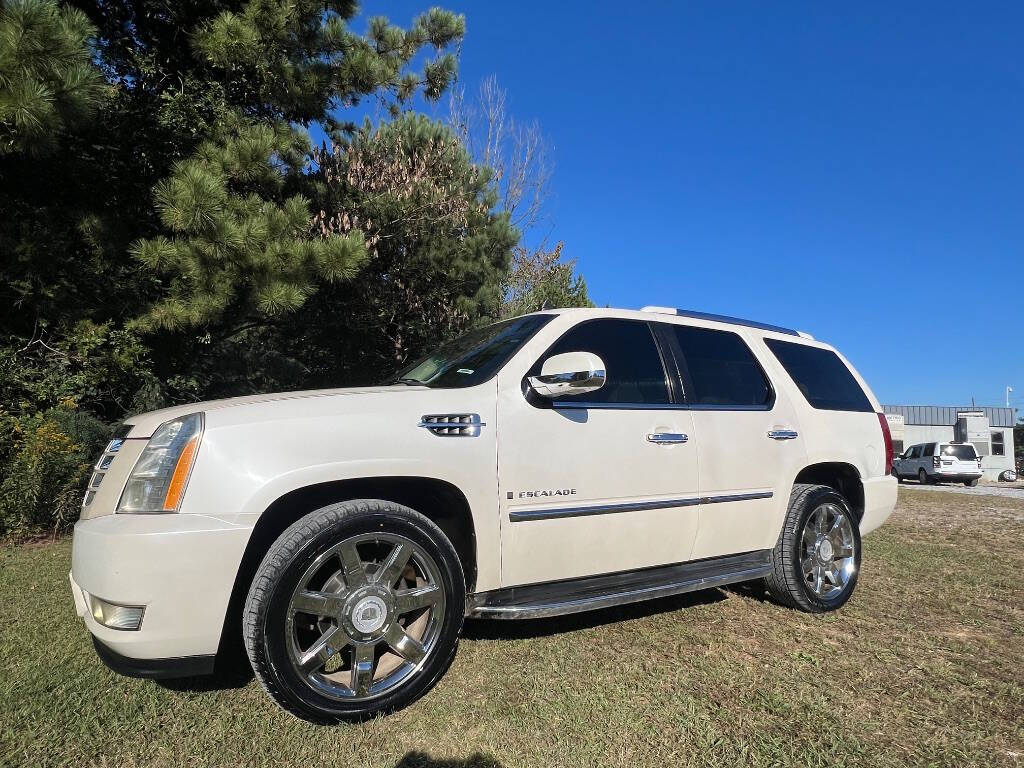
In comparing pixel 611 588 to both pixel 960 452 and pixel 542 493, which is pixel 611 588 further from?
pixel 960 452

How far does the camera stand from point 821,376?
4.29m

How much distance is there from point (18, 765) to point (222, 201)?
529 cm

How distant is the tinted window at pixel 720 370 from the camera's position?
3.57 metres

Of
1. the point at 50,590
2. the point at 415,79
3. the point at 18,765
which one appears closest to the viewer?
the point at 18,765

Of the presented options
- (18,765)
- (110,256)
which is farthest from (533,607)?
(110,256)

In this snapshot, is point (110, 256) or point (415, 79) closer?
point (110, 256)

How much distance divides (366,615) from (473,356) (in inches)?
56.3

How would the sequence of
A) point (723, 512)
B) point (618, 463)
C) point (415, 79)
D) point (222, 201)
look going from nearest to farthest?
point (618, 463), point (723, 512), point (222, 201), point (415, 79)

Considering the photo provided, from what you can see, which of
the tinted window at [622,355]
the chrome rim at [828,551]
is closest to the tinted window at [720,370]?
the tinted window at [622,355]

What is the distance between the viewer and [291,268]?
654 centimetres

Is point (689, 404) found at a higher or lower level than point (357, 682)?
higher

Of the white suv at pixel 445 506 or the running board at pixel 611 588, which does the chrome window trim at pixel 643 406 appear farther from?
the running board at pixel 611 588

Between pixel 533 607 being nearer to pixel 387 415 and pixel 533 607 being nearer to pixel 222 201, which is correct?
pixel 387 415

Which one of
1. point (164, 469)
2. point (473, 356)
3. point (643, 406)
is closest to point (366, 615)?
point (164, 469)
